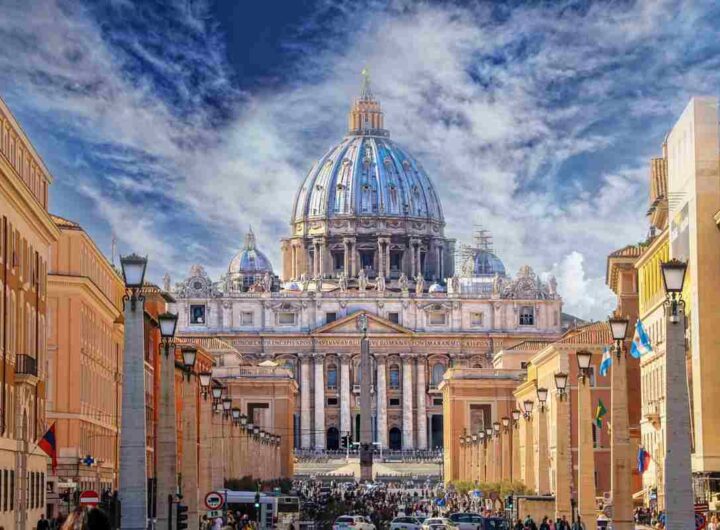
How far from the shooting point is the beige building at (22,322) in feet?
128

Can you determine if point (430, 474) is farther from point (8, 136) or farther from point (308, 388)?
point (8, 136)

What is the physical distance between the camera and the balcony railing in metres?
41.1

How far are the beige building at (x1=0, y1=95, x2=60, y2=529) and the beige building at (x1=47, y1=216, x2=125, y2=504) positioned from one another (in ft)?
25.8

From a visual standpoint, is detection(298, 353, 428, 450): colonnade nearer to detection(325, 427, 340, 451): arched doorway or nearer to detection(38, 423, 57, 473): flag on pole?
detection(325, 427, 340, 451): arched doorway

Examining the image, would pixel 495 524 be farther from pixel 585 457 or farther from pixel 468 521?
pixel 585 457

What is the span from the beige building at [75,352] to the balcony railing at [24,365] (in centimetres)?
1020

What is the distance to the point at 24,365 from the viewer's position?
1635 inches

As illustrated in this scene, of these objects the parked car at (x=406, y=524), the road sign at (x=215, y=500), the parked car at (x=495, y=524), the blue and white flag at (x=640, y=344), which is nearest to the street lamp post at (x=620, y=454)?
the road sign at (x=215, y=500)

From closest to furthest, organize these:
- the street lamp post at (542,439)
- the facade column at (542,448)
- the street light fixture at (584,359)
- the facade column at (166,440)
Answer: the facade column at (166,440)
the street light fixture at (584,359)
the street lamp post at (542,439)
the facade column at (542,448)

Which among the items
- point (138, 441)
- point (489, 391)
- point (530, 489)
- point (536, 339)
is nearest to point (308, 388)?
point (536, 339)

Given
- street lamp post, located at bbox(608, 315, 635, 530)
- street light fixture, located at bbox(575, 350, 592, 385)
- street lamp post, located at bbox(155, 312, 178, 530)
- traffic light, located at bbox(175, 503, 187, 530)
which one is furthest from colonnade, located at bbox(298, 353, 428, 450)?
street lamp post, located at bbox(608, 315, 635, 530)

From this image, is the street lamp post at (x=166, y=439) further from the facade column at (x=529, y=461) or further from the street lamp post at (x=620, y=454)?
the facade column at (x=529, y=461)

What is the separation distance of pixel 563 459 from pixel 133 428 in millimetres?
22428

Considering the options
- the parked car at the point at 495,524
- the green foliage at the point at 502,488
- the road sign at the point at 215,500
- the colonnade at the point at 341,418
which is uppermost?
the colonnade at the point at 341,418
